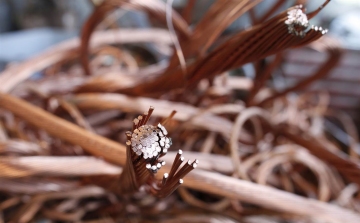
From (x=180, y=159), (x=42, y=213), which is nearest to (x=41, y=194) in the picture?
(x=42, y=213)

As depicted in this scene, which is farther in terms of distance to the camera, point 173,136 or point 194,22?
point 194,22

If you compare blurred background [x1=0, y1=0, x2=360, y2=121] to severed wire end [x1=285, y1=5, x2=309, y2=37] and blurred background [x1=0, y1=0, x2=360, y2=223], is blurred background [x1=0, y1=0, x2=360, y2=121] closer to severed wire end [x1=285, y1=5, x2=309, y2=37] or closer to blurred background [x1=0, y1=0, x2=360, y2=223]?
blurred background [x1=0, y1=0, x2=360, y2=223]

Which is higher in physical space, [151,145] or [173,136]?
[173,136]

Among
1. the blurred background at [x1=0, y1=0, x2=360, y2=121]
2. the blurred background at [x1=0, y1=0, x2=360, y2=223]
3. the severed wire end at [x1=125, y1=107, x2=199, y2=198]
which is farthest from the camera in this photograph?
the blurred background at [x1=0, y1=0, x2=360, y2=121]

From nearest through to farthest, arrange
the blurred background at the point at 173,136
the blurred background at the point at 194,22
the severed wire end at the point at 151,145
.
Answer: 1. the severed wire end at the point at 151,145
2. the blurred background at the point at 173,136
3. the blurred background at the point at 194,22

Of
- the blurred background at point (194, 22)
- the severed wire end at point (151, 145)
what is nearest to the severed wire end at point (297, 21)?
the severed wire end at point (151, 145)

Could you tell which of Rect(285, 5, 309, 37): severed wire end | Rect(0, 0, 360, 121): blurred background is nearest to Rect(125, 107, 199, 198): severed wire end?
Rect(285, 5, 309, 37): severed wire end

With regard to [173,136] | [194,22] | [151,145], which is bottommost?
[151,145]

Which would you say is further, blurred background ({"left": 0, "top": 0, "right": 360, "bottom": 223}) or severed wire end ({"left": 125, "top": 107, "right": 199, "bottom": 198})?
blurred background ({"left": 0, "top": 0, "right": 360, "bottom": 223})

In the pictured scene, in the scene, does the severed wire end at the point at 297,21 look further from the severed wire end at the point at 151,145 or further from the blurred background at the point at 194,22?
the blurred background at the point at 194,22

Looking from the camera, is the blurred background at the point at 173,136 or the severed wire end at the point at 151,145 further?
the blurred background at the point at 173,136

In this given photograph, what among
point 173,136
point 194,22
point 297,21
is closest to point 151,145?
point 297,21

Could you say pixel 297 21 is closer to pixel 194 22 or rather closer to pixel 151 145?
pixel 151 145

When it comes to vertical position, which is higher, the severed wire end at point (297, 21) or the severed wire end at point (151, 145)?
the severed wire end at point (297, 21)
